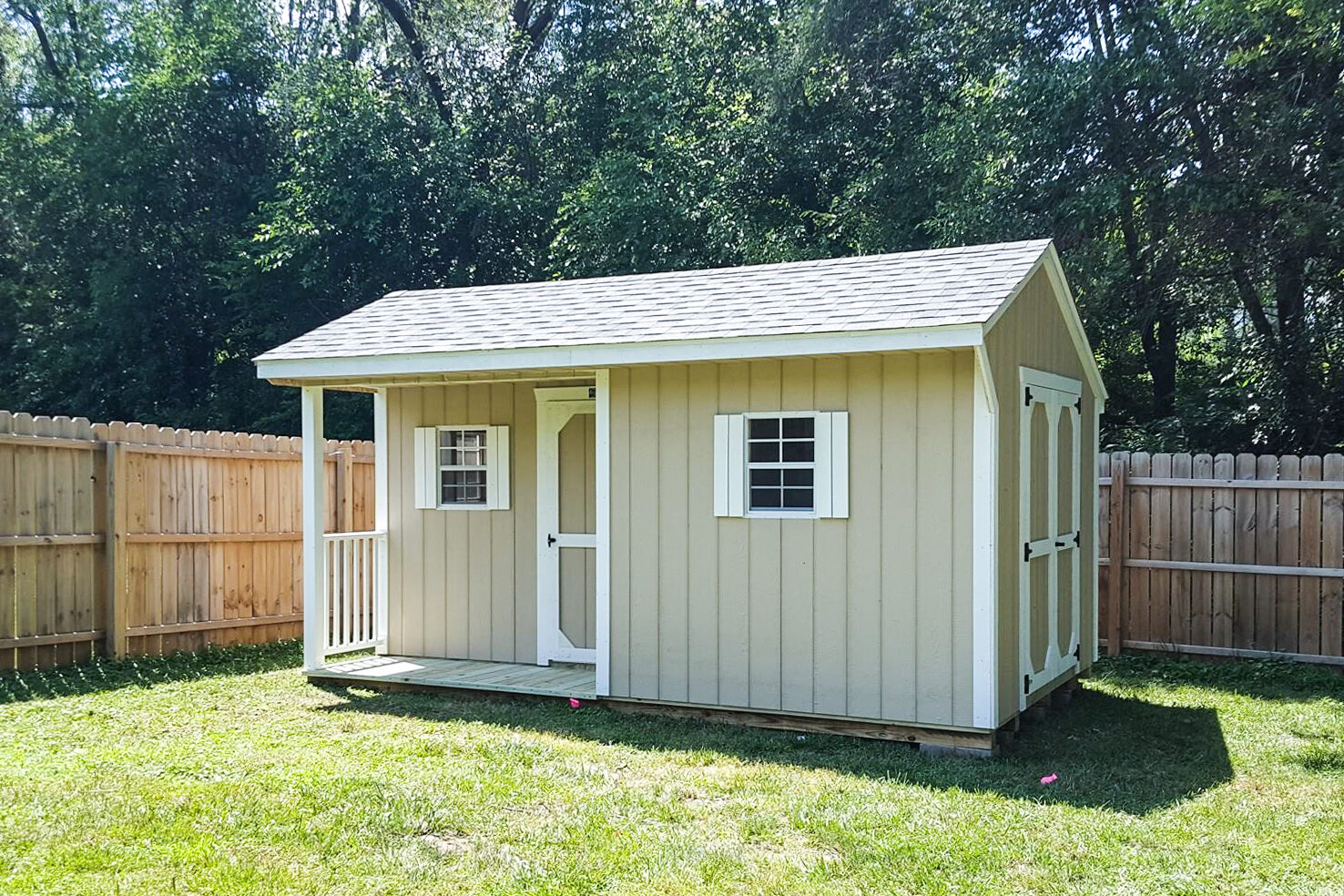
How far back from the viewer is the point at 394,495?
9.49 meters

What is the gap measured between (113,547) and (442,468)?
2570mm

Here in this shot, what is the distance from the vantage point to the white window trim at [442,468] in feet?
30.0

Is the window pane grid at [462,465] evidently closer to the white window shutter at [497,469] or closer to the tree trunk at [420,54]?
the white window shutter at [497,469]

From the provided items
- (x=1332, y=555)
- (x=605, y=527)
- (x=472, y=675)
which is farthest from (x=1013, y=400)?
(x=472, y=675)

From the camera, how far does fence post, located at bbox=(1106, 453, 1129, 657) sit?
10156 millimetres

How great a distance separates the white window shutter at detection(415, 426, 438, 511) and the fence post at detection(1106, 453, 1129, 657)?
555 cm

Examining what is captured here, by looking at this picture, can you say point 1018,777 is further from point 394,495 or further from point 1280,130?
point 1280,130

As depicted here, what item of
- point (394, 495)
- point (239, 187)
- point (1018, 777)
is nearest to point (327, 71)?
point (239, 187)

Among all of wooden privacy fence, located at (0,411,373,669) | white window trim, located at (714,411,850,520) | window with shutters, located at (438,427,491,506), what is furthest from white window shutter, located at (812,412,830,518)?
wooden privacy fence, located at (0,411,373,669)

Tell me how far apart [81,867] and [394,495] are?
5.19m

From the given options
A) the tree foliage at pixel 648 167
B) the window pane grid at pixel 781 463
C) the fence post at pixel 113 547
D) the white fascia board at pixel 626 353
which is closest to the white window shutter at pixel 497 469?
the white fascia board at pixel 626 353

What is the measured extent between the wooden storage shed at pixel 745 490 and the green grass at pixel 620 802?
448 mm

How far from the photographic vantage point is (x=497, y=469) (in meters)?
9.14

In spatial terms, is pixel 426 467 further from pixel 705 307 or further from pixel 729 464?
pixel 729 464
